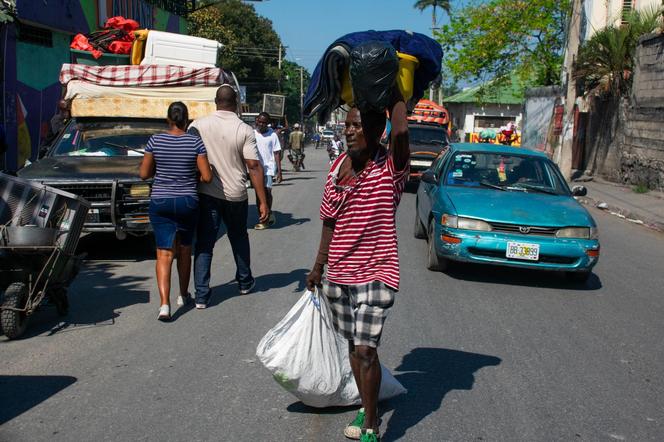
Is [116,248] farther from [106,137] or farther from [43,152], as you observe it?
[43,152]

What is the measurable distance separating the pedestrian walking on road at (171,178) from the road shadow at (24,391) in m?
1.56

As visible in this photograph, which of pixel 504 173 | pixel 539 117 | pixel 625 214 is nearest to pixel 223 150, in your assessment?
pixel 504 173

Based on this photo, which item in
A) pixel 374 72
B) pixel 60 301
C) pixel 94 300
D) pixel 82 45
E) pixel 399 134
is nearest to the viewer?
pixel 374 72

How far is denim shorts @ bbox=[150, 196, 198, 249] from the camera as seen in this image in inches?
250

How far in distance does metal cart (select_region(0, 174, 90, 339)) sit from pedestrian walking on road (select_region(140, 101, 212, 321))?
653 millimetres

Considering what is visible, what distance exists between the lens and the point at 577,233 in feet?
25.9

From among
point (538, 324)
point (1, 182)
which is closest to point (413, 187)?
point (538, 324)

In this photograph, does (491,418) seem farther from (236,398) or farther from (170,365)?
(170,365)

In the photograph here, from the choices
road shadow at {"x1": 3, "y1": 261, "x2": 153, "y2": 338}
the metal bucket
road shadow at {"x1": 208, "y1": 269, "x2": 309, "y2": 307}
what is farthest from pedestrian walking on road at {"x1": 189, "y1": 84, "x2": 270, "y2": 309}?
the metal bucket

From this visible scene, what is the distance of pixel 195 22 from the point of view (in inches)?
1822

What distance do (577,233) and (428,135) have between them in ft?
42.2

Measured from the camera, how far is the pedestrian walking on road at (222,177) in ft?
22.1

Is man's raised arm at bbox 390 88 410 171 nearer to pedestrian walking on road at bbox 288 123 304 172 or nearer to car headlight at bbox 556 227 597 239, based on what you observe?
car headlight at bbox 556 227 597 239

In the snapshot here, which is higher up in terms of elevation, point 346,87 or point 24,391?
point 346,87
